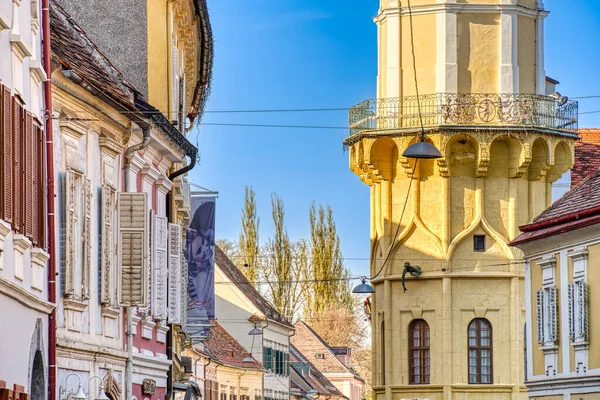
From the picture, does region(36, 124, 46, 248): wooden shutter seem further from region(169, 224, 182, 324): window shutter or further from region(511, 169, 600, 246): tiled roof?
region(511, 169, 600, 246): tiled roof

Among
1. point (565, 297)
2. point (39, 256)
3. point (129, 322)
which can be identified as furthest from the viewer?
point (565, 297)

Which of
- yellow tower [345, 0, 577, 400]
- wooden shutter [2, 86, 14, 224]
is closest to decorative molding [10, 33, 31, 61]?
wooden shutter [2, 86, 14, 224]

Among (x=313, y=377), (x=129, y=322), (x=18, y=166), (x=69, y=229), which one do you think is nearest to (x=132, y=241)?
(x=129, y=322)

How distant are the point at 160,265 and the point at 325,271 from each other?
304ft

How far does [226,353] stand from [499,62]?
23.3m

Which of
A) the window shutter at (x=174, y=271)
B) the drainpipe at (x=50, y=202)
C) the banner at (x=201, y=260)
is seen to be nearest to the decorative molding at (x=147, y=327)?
the window shutter at (x=174, y=271)

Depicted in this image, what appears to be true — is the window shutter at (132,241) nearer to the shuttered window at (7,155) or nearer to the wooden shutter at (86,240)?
the wooden shutter at (86,240)

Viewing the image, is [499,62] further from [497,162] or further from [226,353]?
[226,353]

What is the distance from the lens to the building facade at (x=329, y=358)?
109500 mm

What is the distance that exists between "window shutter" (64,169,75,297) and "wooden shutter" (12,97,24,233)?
3.77 m

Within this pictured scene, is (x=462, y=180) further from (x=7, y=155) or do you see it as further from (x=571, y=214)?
(x=7, y=155)

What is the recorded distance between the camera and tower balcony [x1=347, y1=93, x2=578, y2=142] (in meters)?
52.0

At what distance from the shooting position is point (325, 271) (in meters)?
118

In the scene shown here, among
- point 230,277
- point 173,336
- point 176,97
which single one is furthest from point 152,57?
point 230,277
